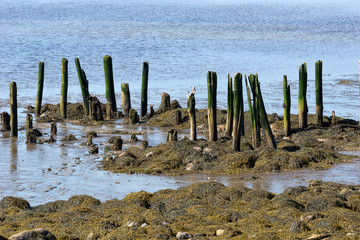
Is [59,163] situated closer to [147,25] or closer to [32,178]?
[32,178]

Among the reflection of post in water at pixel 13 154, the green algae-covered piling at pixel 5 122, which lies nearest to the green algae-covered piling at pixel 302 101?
the reflection of post in water at pixel 13 154

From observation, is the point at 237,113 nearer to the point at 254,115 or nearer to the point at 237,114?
the point at 237,114

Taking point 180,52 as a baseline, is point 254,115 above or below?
below

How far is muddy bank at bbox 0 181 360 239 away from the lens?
10242 mm

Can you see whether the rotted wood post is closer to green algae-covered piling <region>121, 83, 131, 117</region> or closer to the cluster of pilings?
the cluster of pilings

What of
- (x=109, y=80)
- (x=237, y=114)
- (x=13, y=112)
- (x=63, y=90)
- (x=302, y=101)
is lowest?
(x=13, y=112)

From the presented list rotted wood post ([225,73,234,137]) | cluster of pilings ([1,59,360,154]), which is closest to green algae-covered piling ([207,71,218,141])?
cluster of pilings ([1,59,360,154])

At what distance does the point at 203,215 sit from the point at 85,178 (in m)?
5.91

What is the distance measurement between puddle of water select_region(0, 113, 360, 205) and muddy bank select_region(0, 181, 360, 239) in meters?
1.60

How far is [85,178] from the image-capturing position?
1673cm

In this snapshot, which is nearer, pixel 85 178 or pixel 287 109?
pixel 85 178

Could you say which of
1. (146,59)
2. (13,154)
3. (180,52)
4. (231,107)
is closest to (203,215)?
(231,107)

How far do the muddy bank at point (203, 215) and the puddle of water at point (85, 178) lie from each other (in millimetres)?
1602

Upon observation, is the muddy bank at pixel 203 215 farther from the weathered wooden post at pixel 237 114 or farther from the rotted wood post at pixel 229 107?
the rotted wood post at pixel 229 107
